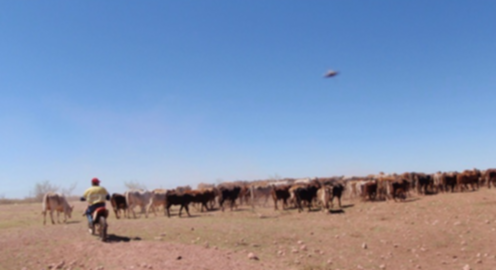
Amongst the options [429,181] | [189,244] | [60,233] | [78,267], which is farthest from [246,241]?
[429,181]

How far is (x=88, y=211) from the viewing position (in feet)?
37.6

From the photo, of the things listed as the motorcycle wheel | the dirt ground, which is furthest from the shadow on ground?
the motorcycle wheel

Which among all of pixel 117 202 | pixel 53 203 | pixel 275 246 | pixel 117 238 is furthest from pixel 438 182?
pixel 53 203

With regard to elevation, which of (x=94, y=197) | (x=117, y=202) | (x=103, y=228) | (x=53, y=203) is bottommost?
(x=103, y=228)

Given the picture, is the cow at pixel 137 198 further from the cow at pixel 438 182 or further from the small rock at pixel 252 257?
the cow at pixel 438 182

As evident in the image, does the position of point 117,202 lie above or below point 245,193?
above

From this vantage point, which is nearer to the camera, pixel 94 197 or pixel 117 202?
pixel 94 197

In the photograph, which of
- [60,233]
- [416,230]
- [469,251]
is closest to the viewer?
[469,251]

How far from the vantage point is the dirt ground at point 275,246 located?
356 inches

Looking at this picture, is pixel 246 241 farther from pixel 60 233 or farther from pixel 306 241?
pixel 60 233

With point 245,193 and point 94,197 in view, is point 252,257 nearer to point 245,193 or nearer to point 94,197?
point 94,197

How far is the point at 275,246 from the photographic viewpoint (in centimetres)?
1108

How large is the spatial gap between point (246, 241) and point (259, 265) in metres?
2.62

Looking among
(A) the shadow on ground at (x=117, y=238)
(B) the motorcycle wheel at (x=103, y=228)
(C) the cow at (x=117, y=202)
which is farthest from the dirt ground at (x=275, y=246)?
(C) the cow at (x=117, y=202)
